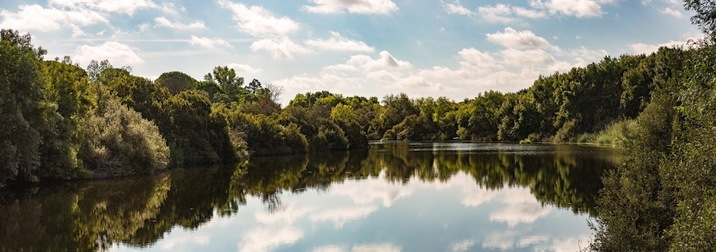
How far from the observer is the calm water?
18312 mm

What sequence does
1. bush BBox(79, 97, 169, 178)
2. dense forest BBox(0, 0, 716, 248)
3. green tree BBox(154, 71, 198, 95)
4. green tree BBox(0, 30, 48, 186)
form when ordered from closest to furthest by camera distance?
dense forest BBox(0, 0, 716, 248)
green tree BBox(0, 30, 48, 186)
bush BBox(79, 97, 169, 178)
green tree BBox(154, 71, 198, 95)

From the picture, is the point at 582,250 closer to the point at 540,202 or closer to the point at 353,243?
the point at 353,243

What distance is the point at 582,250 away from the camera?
16.2m

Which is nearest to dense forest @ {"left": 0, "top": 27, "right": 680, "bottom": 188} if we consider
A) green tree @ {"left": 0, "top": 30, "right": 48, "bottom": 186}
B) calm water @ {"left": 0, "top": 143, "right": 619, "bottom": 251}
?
green tree @ {"left": 0, "top": 30, "right": 48, "bottom": 186}

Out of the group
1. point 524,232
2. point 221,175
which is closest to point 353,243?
point 524,232

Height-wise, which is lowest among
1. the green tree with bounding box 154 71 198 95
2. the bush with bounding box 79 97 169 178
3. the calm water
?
the calm water

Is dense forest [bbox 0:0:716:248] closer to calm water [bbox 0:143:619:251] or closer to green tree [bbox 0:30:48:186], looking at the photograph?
green tree [bbox 0:30:48:186]

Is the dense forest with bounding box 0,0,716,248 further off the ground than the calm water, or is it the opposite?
the dense forest with bounding box 0,0,716,248

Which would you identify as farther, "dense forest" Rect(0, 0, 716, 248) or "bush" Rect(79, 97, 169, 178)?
"bush" Rect(79, 97, 169, 178)

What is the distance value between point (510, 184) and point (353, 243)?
19302 mm

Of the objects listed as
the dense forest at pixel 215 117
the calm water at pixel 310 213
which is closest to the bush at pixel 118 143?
the dense forest at pixel 215 117

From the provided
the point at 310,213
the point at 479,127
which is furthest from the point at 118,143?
the point at 479,127

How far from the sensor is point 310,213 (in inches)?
970

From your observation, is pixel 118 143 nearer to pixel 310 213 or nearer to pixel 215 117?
pixel 215 117
